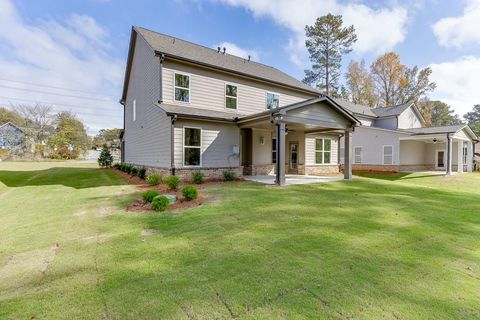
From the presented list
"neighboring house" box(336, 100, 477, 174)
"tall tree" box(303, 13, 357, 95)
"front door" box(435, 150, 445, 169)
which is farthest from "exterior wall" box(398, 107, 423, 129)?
"tall tree" box(303, 13, 357, 95)

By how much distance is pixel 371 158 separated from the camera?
22234 mm

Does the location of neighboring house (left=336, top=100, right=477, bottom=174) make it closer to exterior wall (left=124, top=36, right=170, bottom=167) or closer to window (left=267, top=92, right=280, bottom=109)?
window (left=267, top=92, right=280, bottom=109)

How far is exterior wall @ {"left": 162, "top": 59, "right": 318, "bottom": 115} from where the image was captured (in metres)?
12.6

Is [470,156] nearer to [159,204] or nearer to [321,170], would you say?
[321,170]

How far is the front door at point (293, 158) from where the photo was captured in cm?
1675

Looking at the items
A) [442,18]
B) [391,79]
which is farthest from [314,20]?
[442,18]

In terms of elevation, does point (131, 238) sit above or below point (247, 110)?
below

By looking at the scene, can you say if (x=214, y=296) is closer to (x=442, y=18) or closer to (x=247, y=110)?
(x=247, y=110)

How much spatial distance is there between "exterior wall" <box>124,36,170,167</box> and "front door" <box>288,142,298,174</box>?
8.79 metres

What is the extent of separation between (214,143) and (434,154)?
78.3ft

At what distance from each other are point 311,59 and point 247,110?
23730 mm

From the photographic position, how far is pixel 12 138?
4128 cm

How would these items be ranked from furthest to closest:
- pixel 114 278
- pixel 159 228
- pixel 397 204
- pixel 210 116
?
pixel 210 116, pixel 397 204, pixel 159 228, pixel 114 278

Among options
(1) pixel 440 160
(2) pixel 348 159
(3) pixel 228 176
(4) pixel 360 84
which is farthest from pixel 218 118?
(4) pixel 360 84
